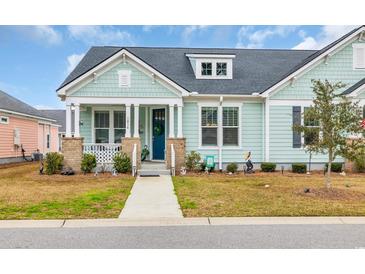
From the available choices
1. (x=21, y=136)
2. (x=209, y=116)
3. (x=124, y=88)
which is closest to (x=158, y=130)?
(x=209, y=116)

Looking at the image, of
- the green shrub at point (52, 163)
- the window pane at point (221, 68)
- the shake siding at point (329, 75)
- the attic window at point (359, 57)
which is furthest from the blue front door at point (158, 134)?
the attic window at point (359, 57)

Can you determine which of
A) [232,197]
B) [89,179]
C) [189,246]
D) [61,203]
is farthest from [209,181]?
[189,246]

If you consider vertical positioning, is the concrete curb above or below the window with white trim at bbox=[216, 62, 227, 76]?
below

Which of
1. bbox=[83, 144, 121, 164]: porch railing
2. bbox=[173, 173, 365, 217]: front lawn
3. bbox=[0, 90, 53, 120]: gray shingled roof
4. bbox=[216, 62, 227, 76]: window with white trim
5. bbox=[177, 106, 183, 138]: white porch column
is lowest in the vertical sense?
bbox=[173, 173, 365, 217]: front lawn

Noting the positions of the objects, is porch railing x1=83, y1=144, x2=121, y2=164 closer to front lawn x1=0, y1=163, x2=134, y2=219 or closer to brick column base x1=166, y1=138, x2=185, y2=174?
front lawn x1=0, y1=163, x2=134, y2=219

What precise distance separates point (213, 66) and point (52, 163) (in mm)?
8857

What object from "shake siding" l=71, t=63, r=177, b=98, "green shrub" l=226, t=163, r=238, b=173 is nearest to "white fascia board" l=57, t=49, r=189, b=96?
"shake siding" l=71, t=63, r=177, b=98

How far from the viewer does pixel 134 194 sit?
10062mm

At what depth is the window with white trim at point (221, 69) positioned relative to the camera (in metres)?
17.8

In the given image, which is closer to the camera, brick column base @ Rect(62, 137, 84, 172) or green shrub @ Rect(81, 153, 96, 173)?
green shrub @ Rect(81, 153, 96, 173)

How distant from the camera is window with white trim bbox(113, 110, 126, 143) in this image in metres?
16.8

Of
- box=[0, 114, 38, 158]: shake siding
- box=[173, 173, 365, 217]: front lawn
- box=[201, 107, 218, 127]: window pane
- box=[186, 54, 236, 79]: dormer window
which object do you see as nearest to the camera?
box=[173, 173, 365, 217]: front lawn

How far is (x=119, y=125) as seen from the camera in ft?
55.3

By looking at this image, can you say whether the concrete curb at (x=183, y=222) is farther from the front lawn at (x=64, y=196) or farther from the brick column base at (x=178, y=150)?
the brick column base at (x=178, y=150)
